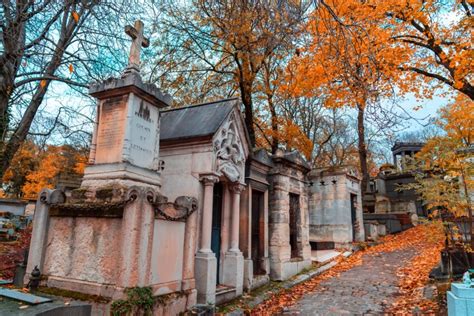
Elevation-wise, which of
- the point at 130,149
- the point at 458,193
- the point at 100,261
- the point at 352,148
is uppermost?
the point at 352,148

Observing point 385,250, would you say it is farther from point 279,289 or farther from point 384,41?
point 384,41

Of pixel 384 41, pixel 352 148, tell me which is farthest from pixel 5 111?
pixel 352 148

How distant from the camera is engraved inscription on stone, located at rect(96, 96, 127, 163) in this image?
5105 mm

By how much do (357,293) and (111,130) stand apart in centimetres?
633

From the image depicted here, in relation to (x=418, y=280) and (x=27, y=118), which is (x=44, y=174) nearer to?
(x=27, y=118)

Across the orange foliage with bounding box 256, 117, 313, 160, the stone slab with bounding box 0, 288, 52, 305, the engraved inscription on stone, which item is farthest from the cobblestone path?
the orange foliage with bounding box 256, 117, 313, 160

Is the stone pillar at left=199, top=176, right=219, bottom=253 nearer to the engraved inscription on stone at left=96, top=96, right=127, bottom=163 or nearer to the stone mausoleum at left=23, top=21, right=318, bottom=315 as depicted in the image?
the stone mausoleum at left=23, top=21, right=318, bottom=315

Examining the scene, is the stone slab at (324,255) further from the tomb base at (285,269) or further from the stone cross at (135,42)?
the stone cross at (135,42)

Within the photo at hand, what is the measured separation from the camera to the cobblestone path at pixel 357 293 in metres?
6.27

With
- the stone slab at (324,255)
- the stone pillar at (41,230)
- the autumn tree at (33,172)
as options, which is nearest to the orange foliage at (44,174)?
the autumn tree at (33,172)

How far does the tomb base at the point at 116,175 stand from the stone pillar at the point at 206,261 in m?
1.39

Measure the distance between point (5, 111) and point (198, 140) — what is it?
4415mm

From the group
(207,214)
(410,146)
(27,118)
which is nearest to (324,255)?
(207,214)

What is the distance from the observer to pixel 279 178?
926 centimetres
